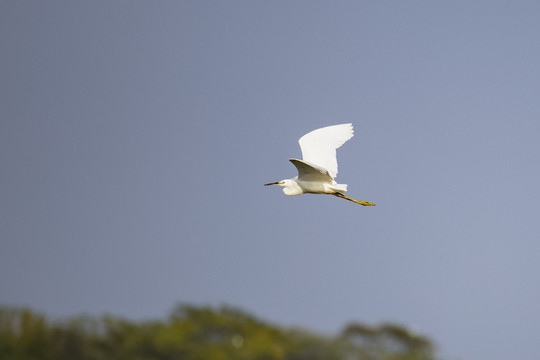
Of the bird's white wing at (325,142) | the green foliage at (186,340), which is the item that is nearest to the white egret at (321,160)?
the bird's white wing at (325,142)

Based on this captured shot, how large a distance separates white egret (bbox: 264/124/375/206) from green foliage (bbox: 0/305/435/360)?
24.8m

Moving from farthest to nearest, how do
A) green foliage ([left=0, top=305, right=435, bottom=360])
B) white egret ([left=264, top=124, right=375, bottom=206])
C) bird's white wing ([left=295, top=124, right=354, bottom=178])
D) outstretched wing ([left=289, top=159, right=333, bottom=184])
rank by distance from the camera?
green foliage ([left=0, top=305, right=435, bottom=360]), bird's white wing ([left=295, top=124, right=354, bottom=178]), white egret ([left=264, top=124, right=375, bottom=206]), outstretched wing ([left=289, top=159, right=333, bottom=184])

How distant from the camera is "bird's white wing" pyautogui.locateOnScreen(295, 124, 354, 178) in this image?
23.1 meters

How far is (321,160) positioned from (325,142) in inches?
33.1

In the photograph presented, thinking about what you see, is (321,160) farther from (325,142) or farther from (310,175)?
(310,175)

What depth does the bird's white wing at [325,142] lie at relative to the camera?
2312 centimetres

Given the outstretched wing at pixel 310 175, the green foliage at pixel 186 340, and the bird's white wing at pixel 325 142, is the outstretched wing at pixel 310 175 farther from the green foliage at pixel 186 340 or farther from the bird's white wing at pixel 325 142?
the green foliage at pixel 186 340

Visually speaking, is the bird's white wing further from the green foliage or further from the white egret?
the green foliage

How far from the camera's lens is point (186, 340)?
149 feet

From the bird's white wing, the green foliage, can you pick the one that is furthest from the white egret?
the green foliage

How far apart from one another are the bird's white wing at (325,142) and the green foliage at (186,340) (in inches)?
972

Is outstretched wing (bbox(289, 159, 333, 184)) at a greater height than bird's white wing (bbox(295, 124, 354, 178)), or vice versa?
bird's white wing (bbox(295, 124, 354, 178))

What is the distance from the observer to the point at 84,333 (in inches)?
1702

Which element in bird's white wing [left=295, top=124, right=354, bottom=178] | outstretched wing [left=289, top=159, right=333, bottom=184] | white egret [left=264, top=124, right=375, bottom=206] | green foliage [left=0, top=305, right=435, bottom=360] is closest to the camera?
outstretched wing [left=289, top=159, right=333, bottom=184]
